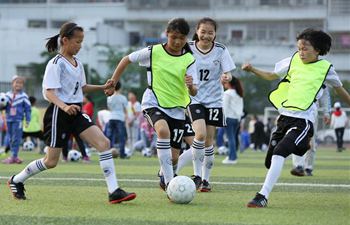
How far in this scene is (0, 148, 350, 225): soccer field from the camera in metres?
7.59

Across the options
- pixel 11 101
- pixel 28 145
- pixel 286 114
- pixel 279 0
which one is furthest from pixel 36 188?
pixel 279 0

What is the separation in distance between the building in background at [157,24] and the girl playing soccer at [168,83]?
151 feet

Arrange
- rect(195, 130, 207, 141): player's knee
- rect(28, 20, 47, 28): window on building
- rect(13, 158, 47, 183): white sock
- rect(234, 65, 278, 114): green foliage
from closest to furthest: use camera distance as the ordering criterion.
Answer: rect(13, 158, 47, 183): white sock < rect(195, 130, 207, 141): player's knee < rect(234, 65, 278, 114): green foliage < rect(28, 20, 47, 28): window on building

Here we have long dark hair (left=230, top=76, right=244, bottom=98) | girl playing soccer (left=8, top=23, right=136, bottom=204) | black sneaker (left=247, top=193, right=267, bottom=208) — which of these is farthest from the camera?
long dark hair (left=230, top=76, right=244, bottom=98)

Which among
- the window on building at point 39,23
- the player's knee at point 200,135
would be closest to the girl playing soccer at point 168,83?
the player's knee at point 200,135

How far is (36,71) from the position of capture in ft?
180

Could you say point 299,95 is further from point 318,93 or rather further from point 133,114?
point 133,114

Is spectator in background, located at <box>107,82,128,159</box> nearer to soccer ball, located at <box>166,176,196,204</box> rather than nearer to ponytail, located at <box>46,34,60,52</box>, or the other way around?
ponytail, located at <box>46,34,60,52</box>

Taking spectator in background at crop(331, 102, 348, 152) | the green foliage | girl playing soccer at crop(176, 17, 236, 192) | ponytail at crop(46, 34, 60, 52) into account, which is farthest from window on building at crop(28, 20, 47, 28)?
ponytail at crop(46, 34, 60, 52)

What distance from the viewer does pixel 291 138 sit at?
8891 millimetres

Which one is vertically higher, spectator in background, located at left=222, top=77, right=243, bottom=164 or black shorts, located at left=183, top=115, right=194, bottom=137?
black shorts, located at left=183, top=115, right=194, bottom=137

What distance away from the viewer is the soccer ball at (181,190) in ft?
29.2

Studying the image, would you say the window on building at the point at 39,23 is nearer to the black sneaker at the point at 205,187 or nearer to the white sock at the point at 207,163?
the white sock at the point at 207,163

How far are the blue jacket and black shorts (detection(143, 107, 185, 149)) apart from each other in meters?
9.40
